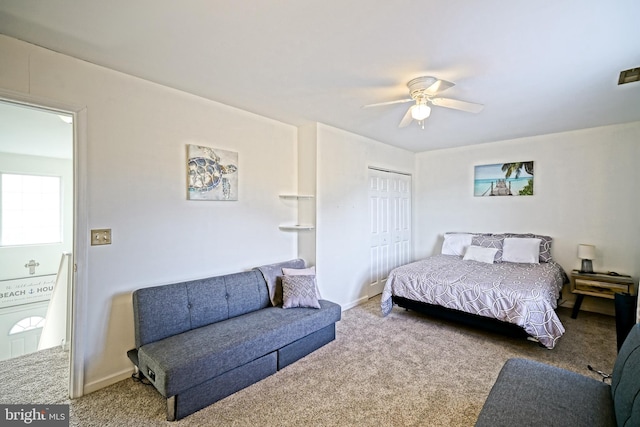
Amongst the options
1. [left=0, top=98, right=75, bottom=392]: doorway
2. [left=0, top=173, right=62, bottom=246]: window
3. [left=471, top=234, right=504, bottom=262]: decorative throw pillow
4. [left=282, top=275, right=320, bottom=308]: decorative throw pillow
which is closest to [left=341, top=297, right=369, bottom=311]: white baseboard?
[left=282, top=275, right=320, bottom=308]: decorative throw pillow

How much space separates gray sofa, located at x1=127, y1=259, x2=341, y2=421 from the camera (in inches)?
76.0

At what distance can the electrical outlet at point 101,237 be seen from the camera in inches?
86.4

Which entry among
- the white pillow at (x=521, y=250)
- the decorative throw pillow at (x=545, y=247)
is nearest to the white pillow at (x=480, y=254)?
the white pillow at (x=521, y=250)

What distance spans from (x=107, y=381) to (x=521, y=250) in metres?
4.85

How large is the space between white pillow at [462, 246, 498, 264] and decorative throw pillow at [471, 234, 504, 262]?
0.32 feet

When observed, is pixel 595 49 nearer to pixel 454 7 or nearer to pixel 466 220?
pixel 454 7

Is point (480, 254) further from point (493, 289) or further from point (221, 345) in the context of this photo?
point (221, 345)

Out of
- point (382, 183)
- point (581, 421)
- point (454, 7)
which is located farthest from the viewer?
point (382, 183)

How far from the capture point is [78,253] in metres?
2.13

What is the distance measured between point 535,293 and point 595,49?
6.64ft

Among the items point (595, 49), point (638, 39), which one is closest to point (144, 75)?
point (595, 49)

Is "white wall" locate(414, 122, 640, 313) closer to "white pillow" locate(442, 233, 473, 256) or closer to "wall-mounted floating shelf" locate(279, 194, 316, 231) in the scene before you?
"white pillow" locate(442, 233, 473, 256)

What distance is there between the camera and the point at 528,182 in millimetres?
4348

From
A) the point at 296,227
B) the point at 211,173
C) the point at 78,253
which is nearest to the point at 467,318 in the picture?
the point at 296,227
